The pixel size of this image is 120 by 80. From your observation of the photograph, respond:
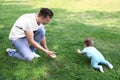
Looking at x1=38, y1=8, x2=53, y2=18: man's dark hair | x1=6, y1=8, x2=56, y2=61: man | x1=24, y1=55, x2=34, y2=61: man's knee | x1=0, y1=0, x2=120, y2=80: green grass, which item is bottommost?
x1=0, y1=0, x2=120, y2=80: green grass

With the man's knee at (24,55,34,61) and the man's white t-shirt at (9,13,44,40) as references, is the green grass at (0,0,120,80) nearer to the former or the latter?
the man's knee at (24,55,34,61)

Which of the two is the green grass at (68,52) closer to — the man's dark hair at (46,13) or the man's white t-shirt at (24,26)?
the man's white t-shirt at (24,26)

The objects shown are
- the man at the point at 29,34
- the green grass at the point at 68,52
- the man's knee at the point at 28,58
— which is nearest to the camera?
the green grass at the point at 68,52

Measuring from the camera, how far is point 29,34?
5.79m

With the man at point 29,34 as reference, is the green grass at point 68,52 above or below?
below

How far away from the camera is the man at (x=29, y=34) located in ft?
19.0

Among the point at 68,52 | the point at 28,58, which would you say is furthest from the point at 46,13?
the point at 68,52

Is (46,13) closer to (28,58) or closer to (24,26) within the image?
(24,26)

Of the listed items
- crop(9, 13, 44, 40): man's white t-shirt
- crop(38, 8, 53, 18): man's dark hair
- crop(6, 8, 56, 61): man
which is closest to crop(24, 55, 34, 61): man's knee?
crop(6, 8, 56, 61): man

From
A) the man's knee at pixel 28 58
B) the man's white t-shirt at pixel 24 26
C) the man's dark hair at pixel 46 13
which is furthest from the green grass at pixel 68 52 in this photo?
the man's dark hair at pixel 46 13

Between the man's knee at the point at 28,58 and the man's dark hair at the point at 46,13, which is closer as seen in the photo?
the man's dark hair at the point at 46,13

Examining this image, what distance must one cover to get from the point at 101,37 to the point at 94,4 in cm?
832

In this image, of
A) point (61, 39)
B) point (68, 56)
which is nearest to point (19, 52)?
point (68, 56)

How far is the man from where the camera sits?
578 cm
